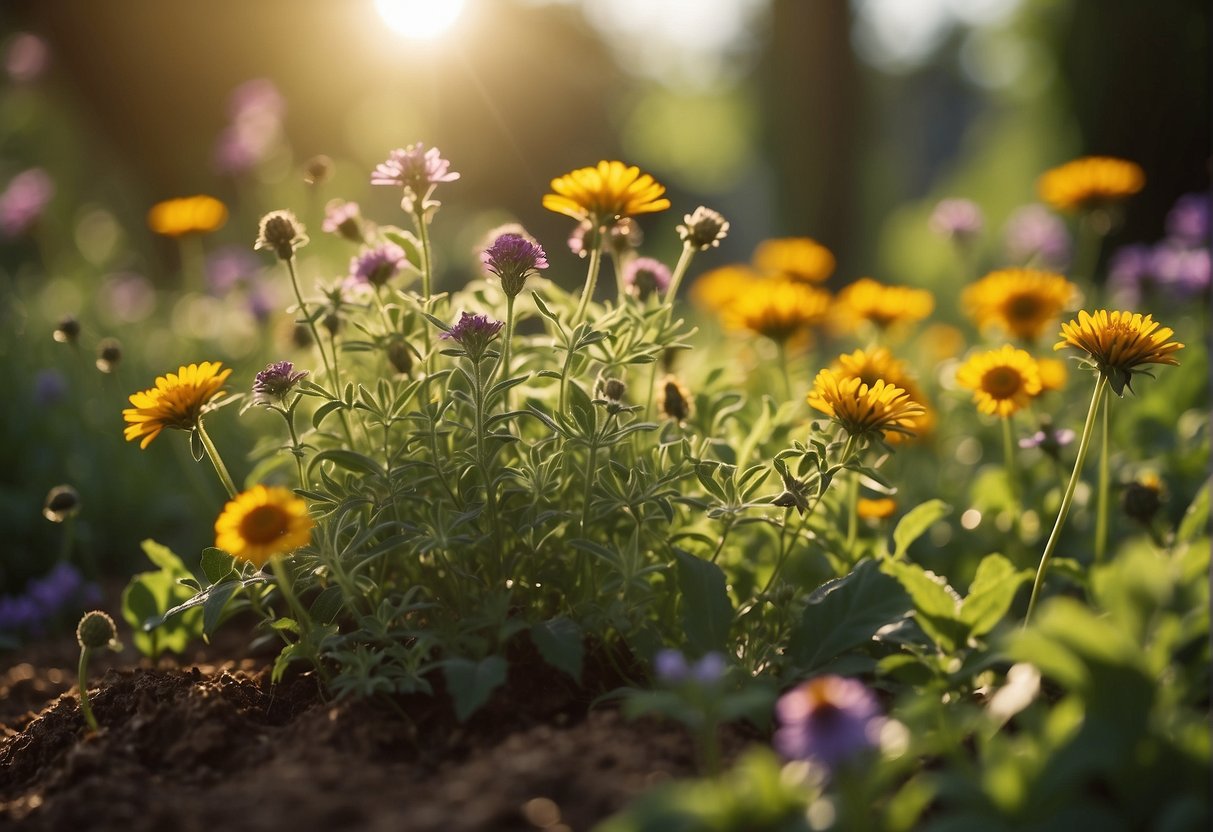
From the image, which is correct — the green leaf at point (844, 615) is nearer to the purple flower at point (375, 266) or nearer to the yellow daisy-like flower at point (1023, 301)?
the purple flower at point (375, 266)

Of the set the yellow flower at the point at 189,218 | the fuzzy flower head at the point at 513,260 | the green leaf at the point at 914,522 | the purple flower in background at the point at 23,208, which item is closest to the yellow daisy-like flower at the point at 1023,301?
the green leaf at the point at 914,522

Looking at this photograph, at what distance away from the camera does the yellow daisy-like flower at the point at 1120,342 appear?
73.4 inches

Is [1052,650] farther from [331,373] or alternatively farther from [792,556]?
[331,373]

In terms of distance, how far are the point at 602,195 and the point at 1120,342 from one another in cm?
93

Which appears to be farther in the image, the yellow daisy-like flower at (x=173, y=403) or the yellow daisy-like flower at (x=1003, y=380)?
the yellow daisy-like flower at (x=1003, y=380)

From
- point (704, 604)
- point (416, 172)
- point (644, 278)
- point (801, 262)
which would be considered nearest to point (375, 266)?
point (416, 172)

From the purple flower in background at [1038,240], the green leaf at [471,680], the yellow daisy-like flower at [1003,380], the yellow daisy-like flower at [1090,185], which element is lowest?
the green leaf at [471,680]

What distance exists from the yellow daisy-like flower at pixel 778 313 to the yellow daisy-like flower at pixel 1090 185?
1343 mm

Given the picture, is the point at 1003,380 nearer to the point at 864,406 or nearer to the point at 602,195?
the point at 864,406

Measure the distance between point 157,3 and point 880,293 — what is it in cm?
1005

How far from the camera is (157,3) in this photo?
10.9 metres

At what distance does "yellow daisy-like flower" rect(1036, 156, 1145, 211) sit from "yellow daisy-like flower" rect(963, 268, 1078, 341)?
72 cm

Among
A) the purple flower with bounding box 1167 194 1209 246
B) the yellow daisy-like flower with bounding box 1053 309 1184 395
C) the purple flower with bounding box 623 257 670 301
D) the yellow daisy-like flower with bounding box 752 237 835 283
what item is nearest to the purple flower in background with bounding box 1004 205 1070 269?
the purple flower with bounding box 1167 194 1209 246

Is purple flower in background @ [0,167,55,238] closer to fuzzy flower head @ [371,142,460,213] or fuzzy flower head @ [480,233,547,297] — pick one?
fuzzy flower head @ [371,142,460,213]
